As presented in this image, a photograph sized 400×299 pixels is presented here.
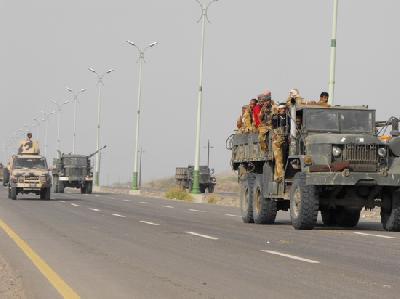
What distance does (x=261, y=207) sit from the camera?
23.8 meters

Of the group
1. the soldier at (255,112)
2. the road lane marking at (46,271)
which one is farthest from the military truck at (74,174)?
the road lane marking at (46,271)

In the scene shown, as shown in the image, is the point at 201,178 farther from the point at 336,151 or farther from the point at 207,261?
the point at 207,261

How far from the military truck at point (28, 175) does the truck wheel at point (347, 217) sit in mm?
21958

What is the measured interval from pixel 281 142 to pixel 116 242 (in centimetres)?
635

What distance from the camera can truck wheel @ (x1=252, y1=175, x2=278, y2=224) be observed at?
23.7m

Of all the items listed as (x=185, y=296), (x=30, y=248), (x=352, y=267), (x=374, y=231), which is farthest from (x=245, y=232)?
(x=185, y=296)

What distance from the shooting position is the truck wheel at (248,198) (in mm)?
24844

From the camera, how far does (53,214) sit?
28406 millimetres

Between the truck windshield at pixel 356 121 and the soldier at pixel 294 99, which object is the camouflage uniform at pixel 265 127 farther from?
the truck windshield at pixel 356 121

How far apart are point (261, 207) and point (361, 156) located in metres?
3.86

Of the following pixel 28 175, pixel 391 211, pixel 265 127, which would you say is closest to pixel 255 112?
pixel 265 127

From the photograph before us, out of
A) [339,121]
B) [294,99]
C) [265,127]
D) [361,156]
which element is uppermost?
[294,99]

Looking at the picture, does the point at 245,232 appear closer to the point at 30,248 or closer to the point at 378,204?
the point at 378,204

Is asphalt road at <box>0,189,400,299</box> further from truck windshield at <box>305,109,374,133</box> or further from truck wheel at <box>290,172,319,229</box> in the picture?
truck windshield at <box>305,109,374,133</box>
